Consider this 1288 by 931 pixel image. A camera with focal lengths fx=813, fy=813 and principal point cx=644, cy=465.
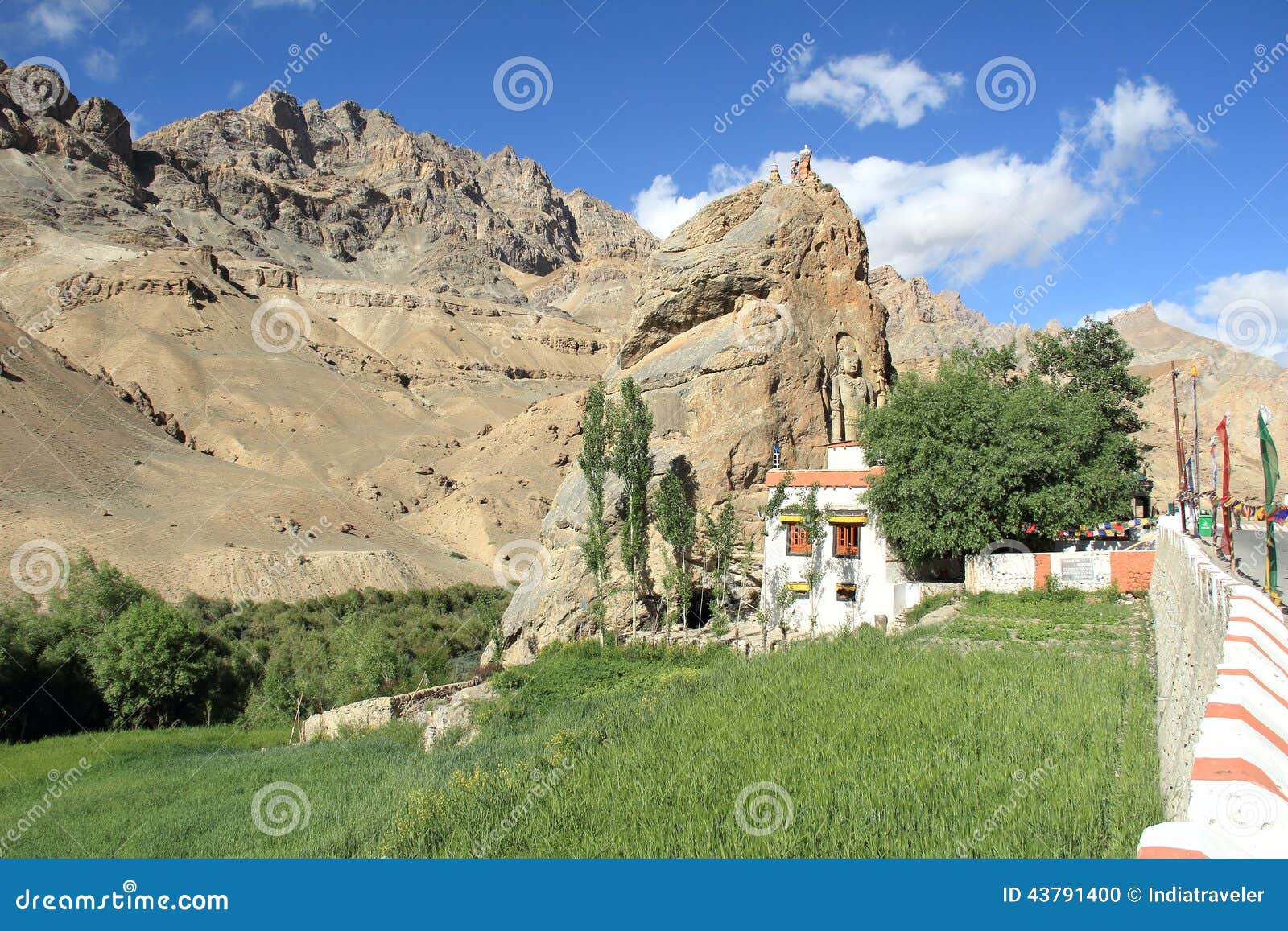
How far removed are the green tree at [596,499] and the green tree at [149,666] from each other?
14.8 meters

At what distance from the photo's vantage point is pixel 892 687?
36.0 feet

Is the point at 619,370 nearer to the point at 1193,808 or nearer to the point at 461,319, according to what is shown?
the point at 1193,808

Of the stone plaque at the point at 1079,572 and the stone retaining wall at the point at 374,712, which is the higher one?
the stone plaque at the point at 1079,572

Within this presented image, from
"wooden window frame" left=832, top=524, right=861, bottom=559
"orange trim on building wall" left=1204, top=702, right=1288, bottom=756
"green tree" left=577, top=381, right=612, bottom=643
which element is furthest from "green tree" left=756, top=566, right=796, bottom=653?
"orange trim on building wall" left=1204, top=702, right=1288, bottom=756

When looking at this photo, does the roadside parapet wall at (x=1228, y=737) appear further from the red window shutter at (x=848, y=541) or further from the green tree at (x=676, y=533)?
the green tree at (x=676, y=533)

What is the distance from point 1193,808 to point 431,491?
197ft

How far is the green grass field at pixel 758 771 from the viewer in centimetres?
657

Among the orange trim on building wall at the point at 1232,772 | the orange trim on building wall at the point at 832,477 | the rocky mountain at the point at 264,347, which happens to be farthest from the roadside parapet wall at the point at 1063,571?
the rocky mountain at the point at 264,347

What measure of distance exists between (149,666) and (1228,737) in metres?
29.9

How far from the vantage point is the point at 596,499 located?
23.7m

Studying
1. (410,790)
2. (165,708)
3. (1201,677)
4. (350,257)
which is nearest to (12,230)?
(350,257)

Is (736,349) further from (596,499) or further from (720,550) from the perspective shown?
(720,550)

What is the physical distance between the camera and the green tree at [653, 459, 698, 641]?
2225 cm

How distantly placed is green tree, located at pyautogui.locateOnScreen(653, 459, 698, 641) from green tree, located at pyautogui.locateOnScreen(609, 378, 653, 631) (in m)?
0.53
